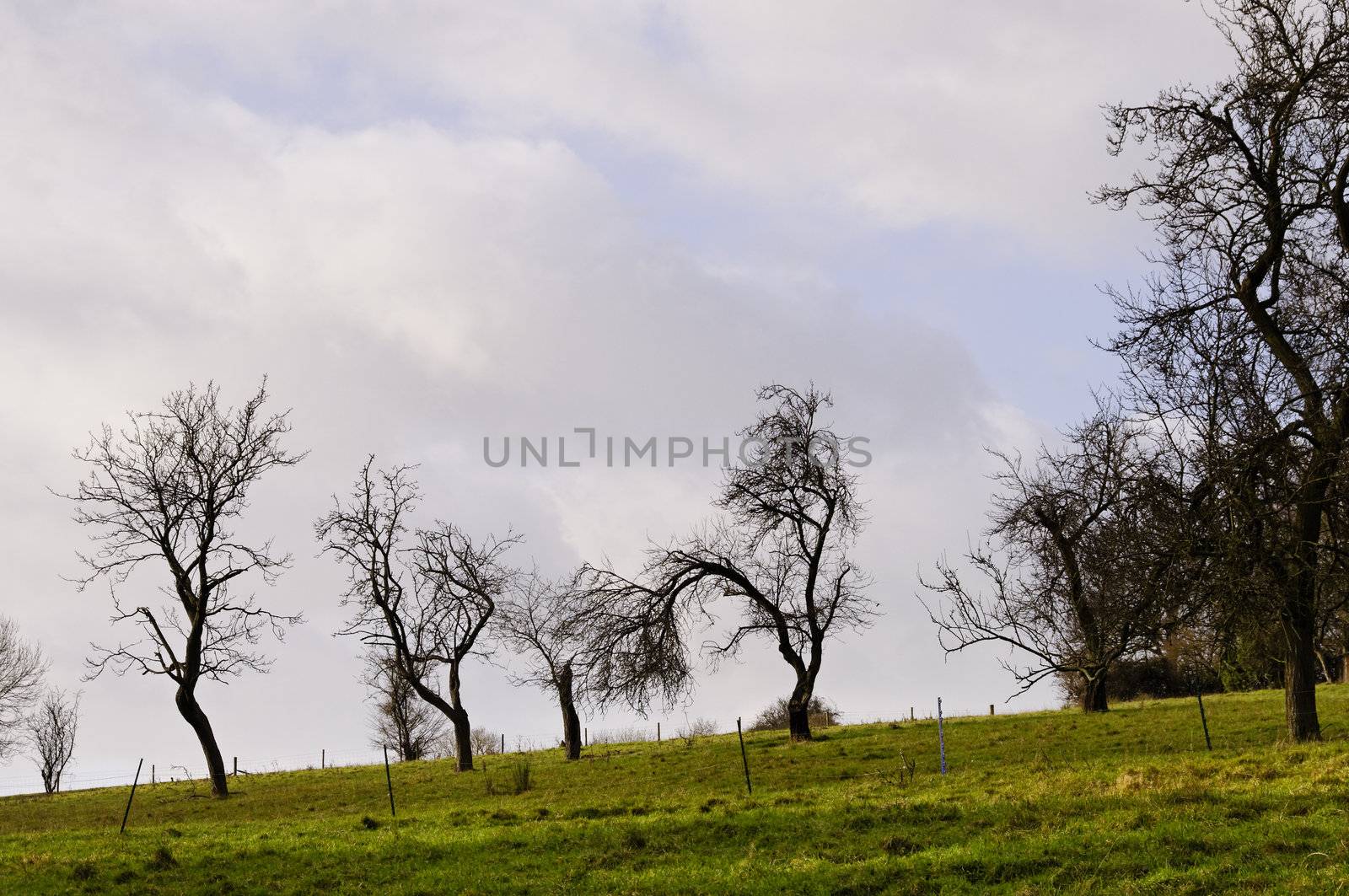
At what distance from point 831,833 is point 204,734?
2406 centimetres

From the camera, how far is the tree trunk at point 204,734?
32125 mm

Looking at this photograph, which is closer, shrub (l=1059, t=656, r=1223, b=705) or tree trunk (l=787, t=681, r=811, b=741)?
tree trunk (l=787, t=681, r=811, b=741)

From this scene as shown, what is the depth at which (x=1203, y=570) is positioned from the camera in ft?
54.5

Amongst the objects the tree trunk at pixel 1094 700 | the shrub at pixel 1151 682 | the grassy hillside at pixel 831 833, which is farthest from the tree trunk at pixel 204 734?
the shrub at pixel 1151 682

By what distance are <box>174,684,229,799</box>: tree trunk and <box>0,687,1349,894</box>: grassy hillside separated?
5055 millimetres

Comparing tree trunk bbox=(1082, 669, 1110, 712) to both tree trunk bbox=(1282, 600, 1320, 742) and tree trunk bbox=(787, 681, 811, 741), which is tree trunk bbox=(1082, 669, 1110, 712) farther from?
tree trunk bbox=(1282, 600, 1320, 742)

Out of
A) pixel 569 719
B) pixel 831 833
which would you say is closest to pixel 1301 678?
pixel 831 833

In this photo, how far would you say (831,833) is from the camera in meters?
15.1

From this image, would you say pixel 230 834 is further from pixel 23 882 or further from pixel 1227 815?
pixel 1227 815

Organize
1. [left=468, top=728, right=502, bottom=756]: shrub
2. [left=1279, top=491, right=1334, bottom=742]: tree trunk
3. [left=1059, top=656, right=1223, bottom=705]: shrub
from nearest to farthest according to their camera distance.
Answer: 1. [left=1279, top=491, right=1334, bottom=742]: tree trunk
2. [left=1059, top=656, right=1223, bottom=705]: shrub
3. [left=468, top=728, right=502, bottom=756]: shrub

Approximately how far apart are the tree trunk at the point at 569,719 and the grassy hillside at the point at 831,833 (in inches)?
338

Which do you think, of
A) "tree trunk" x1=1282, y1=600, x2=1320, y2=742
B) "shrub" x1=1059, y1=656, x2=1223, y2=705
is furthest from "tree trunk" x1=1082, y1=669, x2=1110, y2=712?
"shrub" x1=1059, y1=656, x2=1223, y2=705

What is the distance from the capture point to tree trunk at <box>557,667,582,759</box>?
35656 millimetres

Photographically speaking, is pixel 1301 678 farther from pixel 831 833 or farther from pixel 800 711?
pixel 800 711
